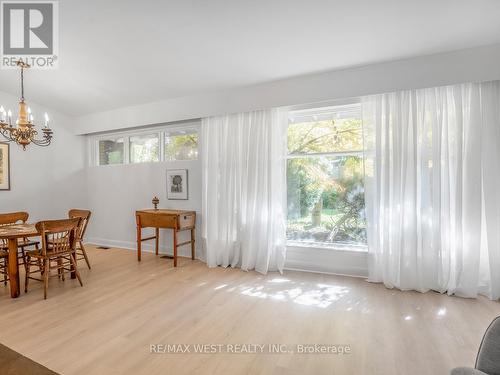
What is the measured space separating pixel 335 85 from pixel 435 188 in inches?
66.0

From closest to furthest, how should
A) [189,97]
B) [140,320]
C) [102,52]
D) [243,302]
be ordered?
1. [140,320]
2. [243,302]
3. [102,52]
4. [189,97]

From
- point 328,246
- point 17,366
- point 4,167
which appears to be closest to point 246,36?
point 328,246

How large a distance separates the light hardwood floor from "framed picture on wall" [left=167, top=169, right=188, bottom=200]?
156 centimetres

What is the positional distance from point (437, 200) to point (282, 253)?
196cm

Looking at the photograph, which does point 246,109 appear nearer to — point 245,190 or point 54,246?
point 245,190

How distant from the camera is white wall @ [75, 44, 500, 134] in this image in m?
2.93

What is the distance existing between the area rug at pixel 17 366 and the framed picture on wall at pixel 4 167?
5042 millimetres

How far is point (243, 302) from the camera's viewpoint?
292cm

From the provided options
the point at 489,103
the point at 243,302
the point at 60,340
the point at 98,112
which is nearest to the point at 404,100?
the point at 489,103

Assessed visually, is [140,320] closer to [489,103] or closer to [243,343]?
[243,343]

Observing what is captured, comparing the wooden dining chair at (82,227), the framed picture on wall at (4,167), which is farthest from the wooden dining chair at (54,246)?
the framed picture on wall at (4,167)

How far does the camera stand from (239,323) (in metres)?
2.48

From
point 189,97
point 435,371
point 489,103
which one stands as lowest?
point 435,371

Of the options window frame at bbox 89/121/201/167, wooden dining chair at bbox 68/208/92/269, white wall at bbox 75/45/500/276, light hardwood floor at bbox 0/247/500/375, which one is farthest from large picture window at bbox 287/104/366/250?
wooden dining chair at bbox 68/208/92/269
